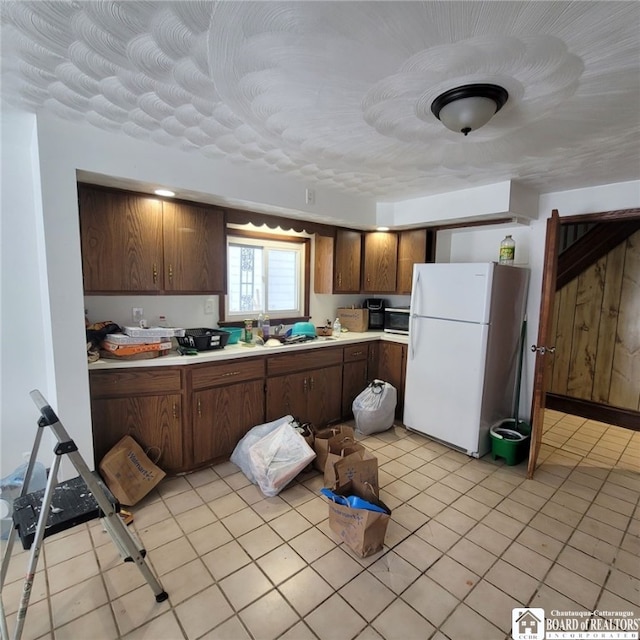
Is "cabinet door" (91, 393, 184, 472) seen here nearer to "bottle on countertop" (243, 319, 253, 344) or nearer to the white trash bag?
"bottle on countertop" (243, 319, 253, 344)

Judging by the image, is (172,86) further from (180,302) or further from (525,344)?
(525,344)

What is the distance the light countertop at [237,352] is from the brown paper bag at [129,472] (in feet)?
1.66

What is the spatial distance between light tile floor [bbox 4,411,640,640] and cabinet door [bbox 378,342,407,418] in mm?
1055

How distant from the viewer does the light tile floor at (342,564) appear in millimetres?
1522

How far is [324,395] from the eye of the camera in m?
3.38

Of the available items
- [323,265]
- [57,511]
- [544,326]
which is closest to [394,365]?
[323,265]

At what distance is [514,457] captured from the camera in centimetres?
284

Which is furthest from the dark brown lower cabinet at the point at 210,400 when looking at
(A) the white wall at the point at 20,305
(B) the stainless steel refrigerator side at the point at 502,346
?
(B) the stainless steel refrigerator side at the point at 502,346

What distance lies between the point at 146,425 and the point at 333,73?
234 centimetres

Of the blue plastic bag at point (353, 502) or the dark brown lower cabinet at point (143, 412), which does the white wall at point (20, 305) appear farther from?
the blue plastic bag at point (353, 502)

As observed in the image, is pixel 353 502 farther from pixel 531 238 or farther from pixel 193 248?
pixel 531 238

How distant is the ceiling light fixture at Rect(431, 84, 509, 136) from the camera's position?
146 centimetres

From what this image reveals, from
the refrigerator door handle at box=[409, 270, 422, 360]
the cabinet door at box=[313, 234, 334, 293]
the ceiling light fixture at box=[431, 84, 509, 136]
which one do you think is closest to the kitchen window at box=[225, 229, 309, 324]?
the cabinet door at box=[313, 234, 334, 293]

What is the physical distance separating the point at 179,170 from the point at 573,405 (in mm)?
4627
